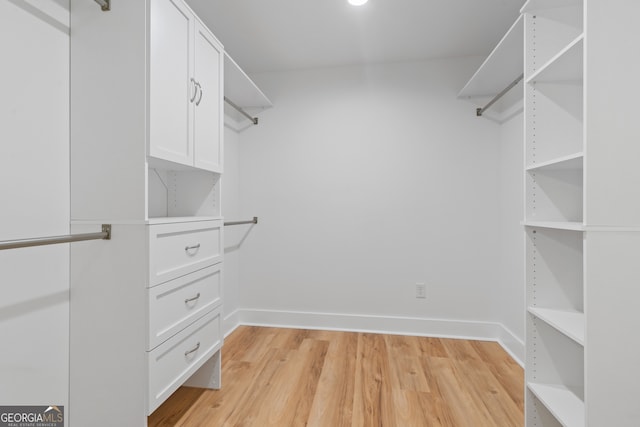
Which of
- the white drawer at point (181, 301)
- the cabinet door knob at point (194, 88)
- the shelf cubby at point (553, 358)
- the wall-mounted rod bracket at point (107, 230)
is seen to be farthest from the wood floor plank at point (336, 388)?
the cabinet door knob at point (194, 88)

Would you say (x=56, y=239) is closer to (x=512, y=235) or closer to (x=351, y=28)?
(x=351, y=28)

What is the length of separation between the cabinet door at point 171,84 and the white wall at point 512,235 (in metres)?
2.20

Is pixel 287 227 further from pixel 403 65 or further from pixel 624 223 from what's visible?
pixel 624 223

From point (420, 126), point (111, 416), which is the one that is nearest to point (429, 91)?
point (420, 126)

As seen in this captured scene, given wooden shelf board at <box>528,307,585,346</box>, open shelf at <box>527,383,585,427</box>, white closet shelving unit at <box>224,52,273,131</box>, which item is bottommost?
open shelf at <box>527,383,585,427</box>

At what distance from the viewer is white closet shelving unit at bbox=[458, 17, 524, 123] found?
1.77m

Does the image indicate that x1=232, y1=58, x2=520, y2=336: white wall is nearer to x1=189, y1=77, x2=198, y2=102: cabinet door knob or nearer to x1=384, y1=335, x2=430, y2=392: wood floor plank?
x1=384, y1=335, x2=430, y2=392: wood floor plank

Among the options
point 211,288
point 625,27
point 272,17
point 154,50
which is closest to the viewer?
point 625,27

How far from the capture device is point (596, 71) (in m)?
1.04

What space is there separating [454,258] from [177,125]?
2.34 metres

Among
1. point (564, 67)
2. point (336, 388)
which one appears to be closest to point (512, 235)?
point (564, 67)

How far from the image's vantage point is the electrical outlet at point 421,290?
2656 mm

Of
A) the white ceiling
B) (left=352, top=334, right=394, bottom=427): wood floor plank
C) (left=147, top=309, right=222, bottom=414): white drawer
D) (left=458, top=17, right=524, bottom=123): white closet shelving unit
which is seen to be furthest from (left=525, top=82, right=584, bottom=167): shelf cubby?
(left=147, top=309, right=222, bottom=414): white drawer

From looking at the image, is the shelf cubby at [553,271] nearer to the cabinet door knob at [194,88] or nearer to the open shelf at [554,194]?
the open shelf at [554,194]
